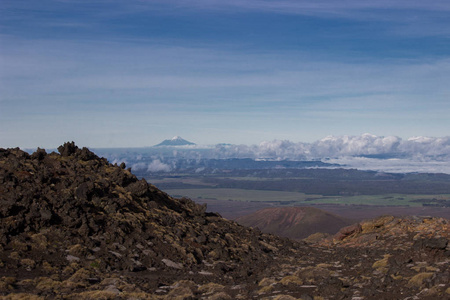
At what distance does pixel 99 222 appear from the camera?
91.3 feet

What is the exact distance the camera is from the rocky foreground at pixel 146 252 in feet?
64.4

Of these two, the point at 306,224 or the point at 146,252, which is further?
the point at 306,224

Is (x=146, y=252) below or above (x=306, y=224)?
above

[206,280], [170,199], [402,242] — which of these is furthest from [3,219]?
[402,242]

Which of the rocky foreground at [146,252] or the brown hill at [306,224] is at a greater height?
the rocky foreground at [146,252]

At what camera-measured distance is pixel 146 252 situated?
2667cm

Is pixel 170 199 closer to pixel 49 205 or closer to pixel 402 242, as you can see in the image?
pixel 49 205

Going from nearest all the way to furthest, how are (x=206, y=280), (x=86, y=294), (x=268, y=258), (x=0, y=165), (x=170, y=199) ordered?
(x=86, y=294) < (x=206, y=280) < (x=0, y=165) < (x=268, y=258) < (x=170, y=199)

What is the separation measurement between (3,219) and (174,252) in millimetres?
9214

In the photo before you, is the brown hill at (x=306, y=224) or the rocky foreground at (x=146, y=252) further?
the brown hill at (x=306, y=224)

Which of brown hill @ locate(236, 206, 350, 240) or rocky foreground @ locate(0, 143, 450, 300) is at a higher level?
rocky foreground @ locate(0, 143, 450, 300)

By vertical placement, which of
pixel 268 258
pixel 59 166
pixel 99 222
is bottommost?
pixel 268 258

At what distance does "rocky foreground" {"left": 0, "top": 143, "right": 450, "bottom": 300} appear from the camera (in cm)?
1964

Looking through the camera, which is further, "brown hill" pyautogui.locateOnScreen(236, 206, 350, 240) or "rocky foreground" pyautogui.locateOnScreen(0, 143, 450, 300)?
"brown hill" pyautogui.locateOnScreen(236, 206, 350, 240)
